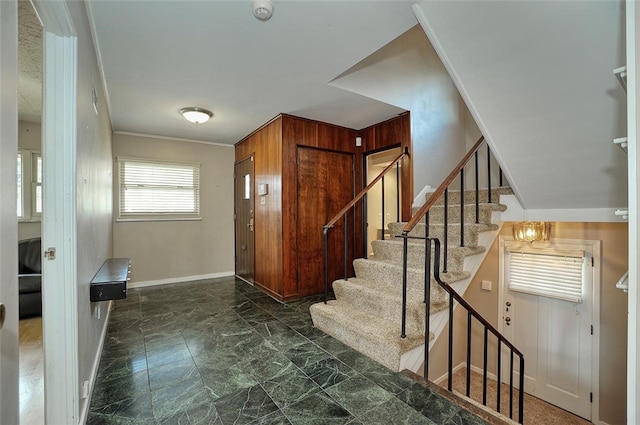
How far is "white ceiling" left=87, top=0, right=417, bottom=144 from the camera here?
6.24ft

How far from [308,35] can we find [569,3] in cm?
155

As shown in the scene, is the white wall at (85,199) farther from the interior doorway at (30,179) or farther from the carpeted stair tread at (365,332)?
the carpeted stair tread at (365,332)

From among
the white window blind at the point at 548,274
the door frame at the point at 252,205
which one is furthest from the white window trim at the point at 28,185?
the white window blind at the point at 548,274

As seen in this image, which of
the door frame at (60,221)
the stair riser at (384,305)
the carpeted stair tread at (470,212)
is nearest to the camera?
the door frame at (60,221)

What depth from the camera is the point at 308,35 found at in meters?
2.14

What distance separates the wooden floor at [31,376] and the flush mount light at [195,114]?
279 cm

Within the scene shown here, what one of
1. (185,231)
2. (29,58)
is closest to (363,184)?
(185,231)

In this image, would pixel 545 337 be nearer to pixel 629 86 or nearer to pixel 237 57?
pixel 629 86

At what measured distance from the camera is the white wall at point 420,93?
3.20m

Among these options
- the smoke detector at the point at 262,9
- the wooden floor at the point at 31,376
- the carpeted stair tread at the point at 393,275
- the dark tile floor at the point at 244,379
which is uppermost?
the smoke detector at the point at 262,9

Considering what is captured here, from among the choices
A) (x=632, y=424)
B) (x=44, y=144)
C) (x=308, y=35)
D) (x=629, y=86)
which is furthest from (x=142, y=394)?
(x=629, y=86)

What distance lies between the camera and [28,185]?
4.11 meters

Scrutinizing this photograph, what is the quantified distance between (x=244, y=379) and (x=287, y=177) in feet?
8.06

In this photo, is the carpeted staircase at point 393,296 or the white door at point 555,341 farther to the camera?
the white door at point 555,341
